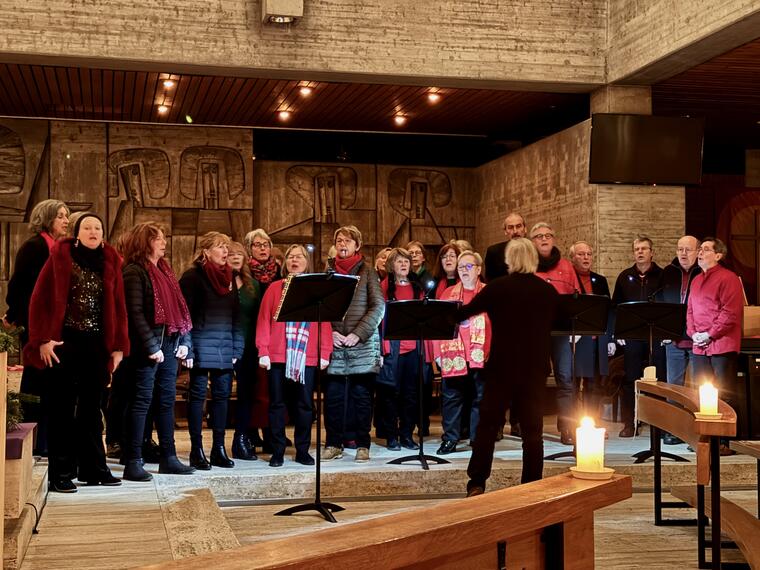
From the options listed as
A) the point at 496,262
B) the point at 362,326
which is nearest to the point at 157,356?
the point at 362,326

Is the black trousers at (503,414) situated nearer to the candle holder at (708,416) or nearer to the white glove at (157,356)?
the candle holder at (708,416)

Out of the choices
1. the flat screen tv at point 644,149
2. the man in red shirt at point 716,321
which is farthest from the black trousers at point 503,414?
the flat screen tv at point 644,149

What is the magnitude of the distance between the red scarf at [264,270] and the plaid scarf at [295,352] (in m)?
0.66

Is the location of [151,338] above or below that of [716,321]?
below

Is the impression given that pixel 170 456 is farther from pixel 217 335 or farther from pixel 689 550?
pixel 689 550

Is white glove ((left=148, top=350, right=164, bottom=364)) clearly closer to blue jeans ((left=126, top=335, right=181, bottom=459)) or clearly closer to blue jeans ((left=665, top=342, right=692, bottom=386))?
blue jeans ((left=126, top=335, right=181, bottom=459))

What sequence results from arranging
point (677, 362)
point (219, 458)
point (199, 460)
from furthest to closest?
point (677, 362) < point (219, 458) < point (199, 460)

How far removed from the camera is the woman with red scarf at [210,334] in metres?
6.60

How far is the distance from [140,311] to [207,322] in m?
0.64

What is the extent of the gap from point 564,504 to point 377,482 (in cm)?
439

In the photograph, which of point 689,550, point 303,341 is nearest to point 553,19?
point 303,341

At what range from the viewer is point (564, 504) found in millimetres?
2369

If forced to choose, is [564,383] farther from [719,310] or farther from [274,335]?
[274,335]

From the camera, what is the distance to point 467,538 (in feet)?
6.66
